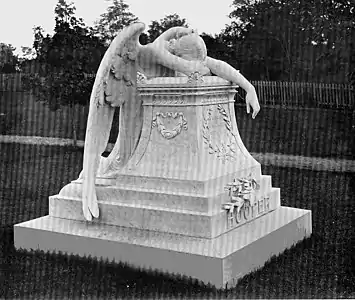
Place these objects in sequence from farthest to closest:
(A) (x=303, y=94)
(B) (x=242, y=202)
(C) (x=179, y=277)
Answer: (A) (x=303, y=94)
(B) (x=242, y=202)
(C) (x=179, y=277)

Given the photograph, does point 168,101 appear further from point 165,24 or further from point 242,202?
point 165,24

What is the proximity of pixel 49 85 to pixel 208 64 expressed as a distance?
9.48 m

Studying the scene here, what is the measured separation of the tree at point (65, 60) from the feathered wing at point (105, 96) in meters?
8.77

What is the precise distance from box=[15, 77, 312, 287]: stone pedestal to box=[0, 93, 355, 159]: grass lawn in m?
8.21

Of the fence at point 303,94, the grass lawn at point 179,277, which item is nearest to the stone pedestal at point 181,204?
the grass lawn at point 179,277

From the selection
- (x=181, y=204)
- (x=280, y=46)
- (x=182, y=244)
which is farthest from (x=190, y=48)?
(x=280, y=46)

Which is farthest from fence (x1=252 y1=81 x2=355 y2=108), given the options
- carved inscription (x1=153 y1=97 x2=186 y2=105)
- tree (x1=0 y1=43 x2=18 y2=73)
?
carved inscription (x1=153 y1=97 x2=186 y2=105)

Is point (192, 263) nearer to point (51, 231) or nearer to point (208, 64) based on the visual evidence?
point (51, 231)

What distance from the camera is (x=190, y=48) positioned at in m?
7.32

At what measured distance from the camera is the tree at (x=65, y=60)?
15797mm

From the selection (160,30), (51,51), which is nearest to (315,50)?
(160,30)

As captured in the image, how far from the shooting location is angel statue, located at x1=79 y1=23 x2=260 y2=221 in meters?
6.91

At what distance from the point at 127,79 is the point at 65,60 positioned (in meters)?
8.96

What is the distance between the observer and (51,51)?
52.2 ft
